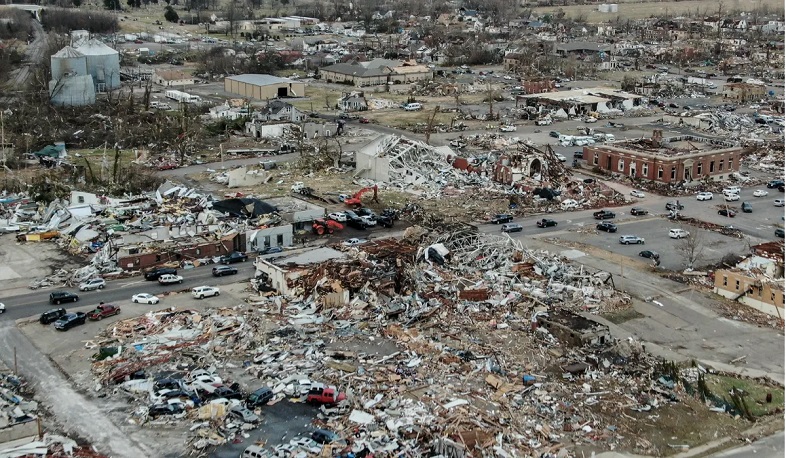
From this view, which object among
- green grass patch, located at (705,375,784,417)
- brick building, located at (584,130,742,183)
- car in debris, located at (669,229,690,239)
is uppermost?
brick building, located at (584,130,742,183)

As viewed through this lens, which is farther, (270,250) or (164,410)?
(270,250)

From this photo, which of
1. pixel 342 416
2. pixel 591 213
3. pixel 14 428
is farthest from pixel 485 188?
pixel 14 428

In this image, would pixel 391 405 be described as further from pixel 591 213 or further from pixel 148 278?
pixel 591 213

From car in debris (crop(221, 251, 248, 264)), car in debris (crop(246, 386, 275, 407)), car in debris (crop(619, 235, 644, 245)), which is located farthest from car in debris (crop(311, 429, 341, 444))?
car in debris (crop(619, 235, 644, 245))

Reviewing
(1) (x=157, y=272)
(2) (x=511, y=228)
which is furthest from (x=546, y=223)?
(1) (x=157, y=272)

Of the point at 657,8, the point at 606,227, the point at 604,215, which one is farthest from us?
the point at 657,8

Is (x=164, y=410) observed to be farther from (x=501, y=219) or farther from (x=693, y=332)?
(x=501, y=219)

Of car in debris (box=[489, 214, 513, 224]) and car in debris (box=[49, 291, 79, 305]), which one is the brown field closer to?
car in debris (box=[489, 214, 513, 224])

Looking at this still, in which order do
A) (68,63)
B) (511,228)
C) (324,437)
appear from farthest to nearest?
(68,63) < (511,228) < (324,437)
